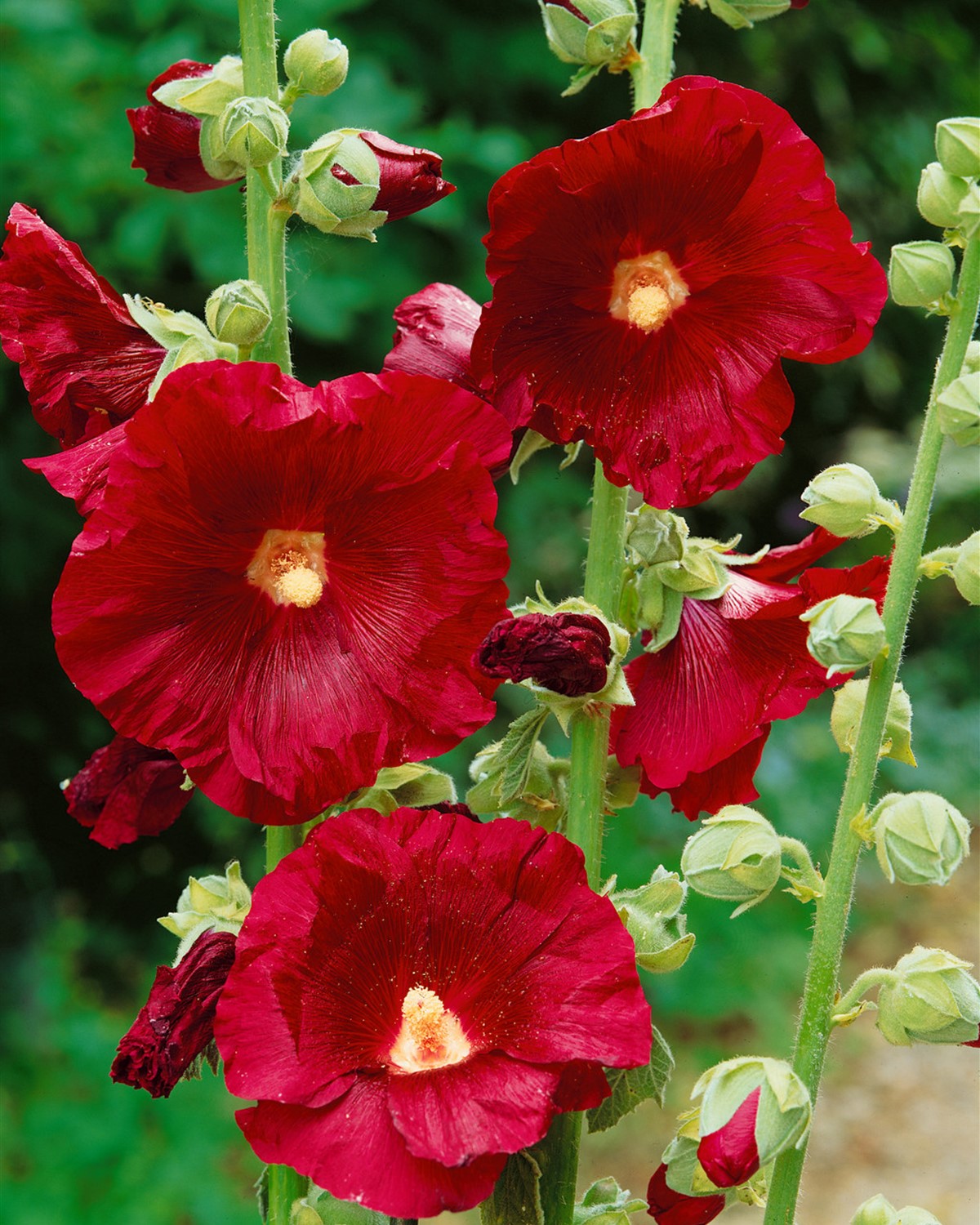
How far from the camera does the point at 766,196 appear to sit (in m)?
0.71

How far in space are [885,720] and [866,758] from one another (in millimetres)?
22

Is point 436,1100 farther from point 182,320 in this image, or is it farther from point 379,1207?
point 182,320

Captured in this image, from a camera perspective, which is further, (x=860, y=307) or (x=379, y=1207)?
(x=860, y=307)

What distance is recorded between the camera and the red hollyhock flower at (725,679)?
2.54 ft

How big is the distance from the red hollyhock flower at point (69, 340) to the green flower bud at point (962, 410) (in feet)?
1.29

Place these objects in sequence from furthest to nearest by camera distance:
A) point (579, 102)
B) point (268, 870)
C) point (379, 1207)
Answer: point (579, 102) → point (268, 870) → point (379, 1207)

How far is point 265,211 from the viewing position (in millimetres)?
771

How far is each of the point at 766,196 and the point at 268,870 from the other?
0.40 meters

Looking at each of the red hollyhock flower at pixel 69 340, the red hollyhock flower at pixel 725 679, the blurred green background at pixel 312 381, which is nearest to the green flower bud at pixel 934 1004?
the red hollyhock flower at pixel 725 679

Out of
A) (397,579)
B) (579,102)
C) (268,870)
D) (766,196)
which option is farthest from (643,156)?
(579,102)

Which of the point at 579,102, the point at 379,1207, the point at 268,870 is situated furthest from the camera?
the point at 579,102

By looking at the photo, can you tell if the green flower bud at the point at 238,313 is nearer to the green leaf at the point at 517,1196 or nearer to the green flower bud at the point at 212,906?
the green flower bud at the point at 212,906

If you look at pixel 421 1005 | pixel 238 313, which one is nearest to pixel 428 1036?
pixel 421 1005

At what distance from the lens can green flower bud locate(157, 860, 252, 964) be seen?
78 centimetres
